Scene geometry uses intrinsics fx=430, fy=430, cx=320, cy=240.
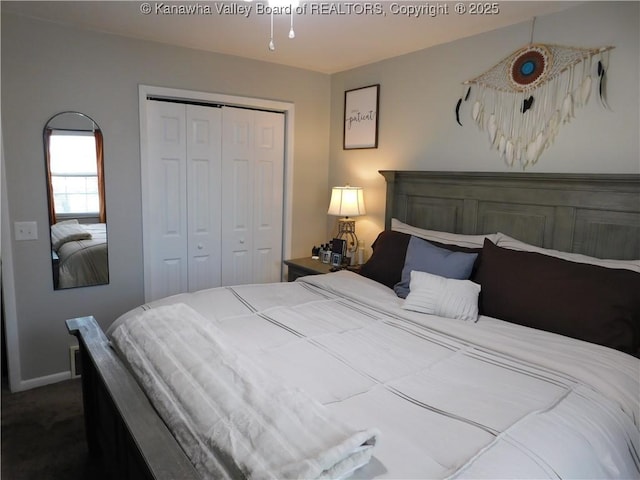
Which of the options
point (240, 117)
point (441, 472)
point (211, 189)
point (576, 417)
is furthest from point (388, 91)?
point (441, 472)

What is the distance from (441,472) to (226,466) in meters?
0.52

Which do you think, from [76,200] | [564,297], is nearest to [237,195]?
[76,200]

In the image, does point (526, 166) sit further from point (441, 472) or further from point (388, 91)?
point (441, 472)

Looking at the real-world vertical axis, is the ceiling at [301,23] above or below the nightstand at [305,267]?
above

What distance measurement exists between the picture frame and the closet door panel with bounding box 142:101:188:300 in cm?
139

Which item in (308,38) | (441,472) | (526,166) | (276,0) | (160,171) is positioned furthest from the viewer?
(160,171)

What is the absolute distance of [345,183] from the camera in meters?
3.91

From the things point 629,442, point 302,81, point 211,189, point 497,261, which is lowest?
point 629,442

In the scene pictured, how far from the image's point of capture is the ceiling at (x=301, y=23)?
2406 millimetres

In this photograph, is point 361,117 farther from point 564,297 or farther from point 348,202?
point 564,297

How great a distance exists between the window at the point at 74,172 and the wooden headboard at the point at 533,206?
2.08 meters

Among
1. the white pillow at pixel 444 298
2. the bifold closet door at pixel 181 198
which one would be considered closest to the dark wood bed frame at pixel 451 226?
the white pillow at pixel 444 298

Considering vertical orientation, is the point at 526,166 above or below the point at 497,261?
above

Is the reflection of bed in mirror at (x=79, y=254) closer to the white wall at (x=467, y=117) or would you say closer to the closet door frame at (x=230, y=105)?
the closet door frame at (x=230, y=105)
